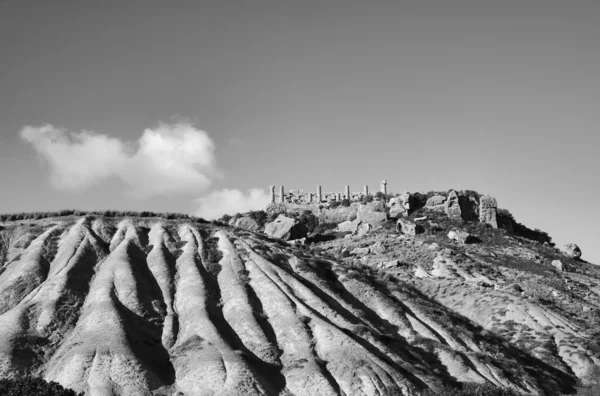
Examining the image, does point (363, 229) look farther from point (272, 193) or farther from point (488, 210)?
point (272, 193)

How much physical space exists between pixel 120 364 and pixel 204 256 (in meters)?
22.5

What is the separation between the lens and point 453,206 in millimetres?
99312

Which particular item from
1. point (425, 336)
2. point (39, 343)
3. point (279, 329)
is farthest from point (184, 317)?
point (425, 336)

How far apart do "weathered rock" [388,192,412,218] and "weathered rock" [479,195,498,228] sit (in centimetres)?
1299

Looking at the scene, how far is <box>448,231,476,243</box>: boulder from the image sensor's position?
85500mm

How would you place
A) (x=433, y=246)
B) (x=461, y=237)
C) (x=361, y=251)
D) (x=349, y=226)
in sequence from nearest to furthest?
(x=433, y=246), (x=361, y=251), (x=461, y=237), (x=349, y=226)

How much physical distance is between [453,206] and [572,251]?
21.5m

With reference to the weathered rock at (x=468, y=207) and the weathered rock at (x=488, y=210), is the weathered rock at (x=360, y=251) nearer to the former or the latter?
the weathered rock at (x=468, y=207)

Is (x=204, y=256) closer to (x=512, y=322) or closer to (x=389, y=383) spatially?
(x=389, y=383)

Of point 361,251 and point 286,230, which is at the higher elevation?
point 286,230

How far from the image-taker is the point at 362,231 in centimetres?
9431

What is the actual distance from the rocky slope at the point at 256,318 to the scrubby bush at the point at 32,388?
2.26 m

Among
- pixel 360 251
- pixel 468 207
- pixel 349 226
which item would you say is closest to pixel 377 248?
pixel 360 251

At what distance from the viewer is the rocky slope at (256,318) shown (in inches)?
1470
